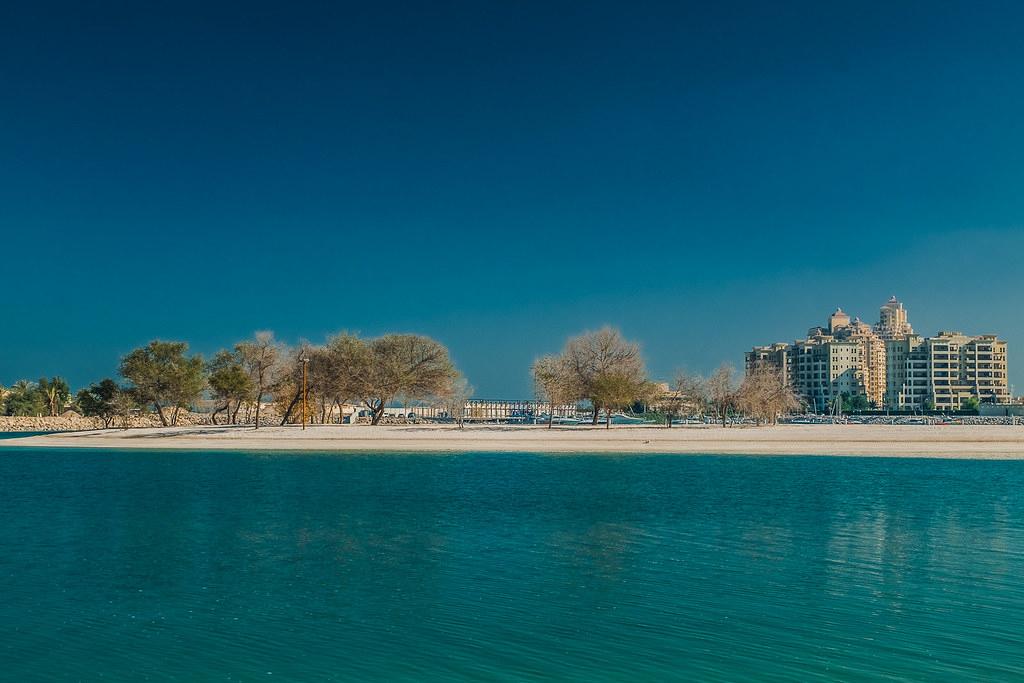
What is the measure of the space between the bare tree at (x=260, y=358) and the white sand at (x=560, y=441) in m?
7.92

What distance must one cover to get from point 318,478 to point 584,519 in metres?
16.6

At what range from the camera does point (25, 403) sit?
10300cm

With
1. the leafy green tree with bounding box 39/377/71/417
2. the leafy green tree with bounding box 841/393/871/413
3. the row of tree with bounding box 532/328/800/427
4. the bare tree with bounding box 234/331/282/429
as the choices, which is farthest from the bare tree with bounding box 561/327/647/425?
the leafy green tree with bounding box 841/393/871/413

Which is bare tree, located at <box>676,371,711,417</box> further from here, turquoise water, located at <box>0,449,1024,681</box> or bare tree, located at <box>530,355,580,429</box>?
turquoise water, located at <box>0,449,1024,681</box>

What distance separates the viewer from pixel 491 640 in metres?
12.4

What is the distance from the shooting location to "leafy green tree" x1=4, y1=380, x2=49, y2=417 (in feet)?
336

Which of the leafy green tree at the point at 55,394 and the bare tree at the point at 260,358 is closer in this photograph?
the bare tree at the point at 260,358

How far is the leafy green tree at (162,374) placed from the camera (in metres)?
71.5

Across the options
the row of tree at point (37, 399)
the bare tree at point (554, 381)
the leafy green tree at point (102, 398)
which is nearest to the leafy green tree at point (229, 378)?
the leafy green tree at point (102, 398)

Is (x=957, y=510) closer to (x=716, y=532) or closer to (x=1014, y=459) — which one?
(x=716, y=532)

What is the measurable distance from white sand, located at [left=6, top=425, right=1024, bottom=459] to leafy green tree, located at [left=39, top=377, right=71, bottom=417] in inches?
1611

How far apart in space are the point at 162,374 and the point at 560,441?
33978 millimetres

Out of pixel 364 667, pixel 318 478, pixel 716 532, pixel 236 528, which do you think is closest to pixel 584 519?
pixel 716 532

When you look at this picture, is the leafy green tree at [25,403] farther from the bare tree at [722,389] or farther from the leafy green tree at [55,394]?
the bare tree at [722,389]
